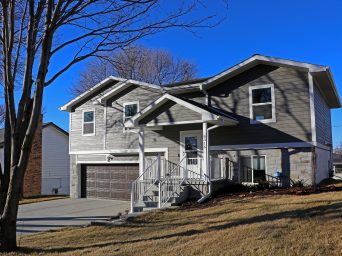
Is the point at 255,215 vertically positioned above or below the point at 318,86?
below

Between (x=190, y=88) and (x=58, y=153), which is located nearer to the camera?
(x=190, y=88)

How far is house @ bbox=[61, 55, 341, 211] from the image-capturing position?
14.6m

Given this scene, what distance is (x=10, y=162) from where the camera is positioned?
28.6ft

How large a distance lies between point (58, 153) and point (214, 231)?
26.3 meters

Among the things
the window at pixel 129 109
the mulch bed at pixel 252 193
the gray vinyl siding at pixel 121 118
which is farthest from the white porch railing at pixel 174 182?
the window at pixel 129 109

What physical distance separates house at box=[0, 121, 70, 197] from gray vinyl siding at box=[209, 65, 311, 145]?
17271 mm

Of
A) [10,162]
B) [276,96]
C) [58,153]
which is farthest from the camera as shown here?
[58,153]

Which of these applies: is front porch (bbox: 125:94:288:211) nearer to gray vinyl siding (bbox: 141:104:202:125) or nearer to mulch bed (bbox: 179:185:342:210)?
gray vinyl siding (bbox: 141:104:202:125)

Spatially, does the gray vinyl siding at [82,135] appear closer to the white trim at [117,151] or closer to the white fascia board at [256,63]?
the white trim at [117,151]

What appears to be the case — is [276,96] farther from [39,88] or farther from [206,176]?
[39,88]

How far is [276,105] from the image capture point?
50.7ft

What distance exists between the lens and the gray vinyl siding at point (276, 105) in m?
15.0

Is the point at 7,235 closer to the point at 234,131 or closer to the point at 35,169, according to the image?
the point at 234,131

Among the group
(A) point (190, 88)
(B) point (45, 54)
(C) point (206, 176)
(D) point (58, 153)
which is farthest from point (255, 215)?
(D) point (58, 153)
